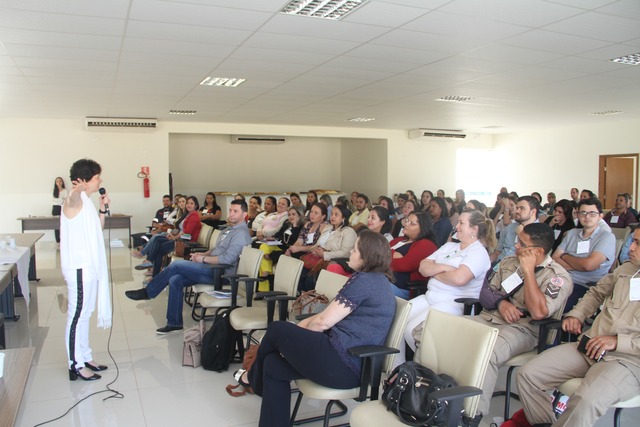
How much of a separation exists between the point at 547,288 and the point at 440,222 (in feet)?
9.89

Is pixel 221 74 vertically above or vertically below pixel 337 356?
above

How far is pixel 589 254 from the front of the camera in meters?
3.97

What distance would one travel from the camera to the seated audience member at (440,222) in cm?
572

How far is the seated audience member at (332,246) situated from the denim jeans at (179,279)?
1.00 meters

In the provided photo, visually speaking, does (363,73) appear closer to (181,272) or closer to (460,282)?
(181,272)

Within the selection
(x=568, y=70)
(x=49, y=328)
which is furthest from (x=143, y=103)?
(x=568, y=70)

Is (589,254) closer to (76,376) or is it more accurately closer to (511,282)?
(511,282)

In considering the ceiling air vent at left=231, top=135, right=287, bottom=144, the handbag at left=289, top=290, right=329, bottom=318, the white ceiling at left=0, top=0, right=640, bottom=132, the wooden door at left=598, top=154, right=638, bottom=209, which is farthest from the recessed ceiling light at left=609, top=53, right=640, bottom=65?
the ceiling air vent at left=231, top=135, right=287, bottom=144

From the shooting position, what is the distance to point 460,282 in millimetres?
3221

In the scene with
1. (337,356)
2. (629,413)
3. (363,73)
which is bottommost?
(629,413)

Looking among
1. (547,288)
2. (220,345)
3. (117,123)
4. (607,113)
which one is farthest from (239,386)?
(607,113)

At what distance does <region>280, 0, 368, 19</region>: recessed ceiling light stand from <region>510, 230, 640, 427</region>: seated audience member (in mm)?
2574

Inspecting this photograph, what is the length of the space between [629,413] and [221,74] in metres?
5.45

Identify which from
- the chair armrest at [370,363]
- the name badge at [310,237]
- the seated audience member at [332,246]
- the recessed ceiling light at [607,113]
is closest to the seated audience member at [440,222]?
the seated audience member at [332,246]
